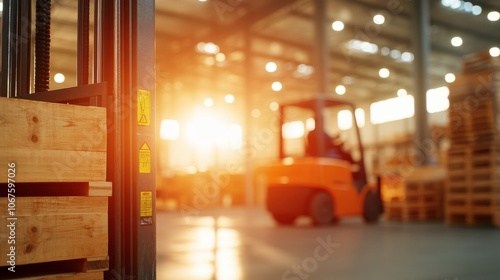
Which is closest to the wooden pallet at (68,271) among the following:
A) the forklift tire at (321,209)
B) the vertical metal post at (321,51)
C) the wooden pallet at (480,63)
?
the forklift tire at (321,209)

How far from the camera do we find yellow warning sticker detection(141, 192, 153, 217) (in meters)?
2.71

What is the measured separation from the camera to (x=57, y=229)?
7.73 ft

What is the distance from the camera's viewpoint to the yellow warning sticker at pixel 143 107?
8.93 ft

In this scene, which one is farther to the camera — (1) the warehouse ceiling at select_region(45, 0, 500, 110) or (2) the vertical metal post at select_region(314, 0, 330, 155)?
(1) the warehouse ceiling at select_region(45, 0, 500, 110)

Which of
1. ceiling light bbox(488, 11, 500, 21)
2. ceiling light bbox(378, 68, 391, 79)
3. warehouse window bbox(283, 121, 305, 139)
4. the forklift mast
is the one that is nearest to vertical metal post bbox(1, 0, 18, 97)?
the forklift mast

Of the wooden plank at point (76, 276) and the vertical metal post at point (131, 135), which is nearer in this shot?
the wooden plank at point (76, 276)

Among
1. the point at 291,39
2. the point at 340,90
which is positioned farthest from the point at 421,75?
the point at 340,90

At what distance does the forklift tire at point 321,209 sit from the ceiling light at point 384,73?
1685 centimetres

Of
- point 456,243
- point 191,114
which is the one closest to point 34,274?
point 456,243

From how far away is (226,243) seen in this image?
24.3 feet

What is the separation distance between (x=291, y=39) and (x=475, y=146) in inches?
441

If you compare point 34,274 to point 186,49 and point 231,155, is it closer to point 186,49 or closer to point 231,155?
point 186,49

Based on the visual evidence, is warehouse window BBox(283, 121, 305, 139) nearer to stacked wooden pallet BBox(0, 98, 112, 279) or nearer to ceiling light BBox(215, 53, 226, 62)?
ceiling light BBox(215, 53, 226, 62)

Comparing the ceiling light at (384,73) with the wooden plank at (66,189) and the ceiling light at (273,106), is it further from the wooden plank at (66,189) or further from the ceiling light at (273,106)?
the wooden plank at (66,189)
